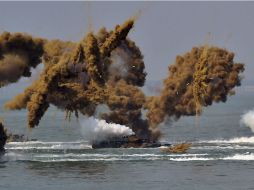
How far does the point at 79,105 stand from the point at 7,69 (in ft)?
57.1

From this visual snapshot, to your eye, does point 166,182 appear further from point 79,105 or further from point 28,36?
point 28,36

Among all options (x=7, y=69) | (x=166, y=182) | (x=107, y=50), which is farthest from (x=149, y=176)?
(x=7, y=69)

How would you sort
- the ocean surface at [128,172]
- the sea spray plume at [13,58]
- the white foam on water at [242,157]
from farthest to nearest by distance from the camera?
the white foam on water at [242,157]
the sea spray plume at [13,58]
the ocean surface at [128,172]

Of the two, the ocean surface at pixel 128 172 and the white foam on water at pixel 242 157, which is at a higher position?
the white foam on water at pixel 242 157

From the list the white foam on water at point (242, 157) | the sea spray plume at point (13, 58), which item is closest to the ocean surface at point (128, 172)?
the white foam on water at point (242, 157)

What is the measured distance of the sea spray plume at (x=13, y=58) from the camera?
19012 centimetres

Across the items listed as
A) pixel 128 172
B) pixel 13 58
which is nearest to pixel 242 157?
pixel 128 172

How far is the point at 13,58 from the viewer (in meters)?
192

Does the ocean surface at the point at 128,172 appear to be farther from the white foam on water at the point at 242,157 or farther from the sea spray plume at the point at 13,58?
the sea spray plume at the point at 13,58

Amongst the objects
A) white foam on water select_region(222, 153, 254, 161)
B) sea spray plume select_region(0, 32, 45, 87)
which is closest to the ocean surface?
white foam on water select_region(222, 153, 254, 161)

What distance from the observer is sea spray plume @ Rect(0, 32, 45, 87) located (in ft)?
624

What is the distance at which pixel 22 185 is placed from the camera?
15688cm

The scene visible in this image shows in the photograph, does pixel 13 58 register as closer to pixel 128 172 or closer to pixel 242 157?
pixel 128 172

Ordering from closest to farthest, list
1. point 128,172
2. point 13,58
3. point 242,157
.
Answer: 1. point 128,172
2. point 13,58
3. point 242,157
